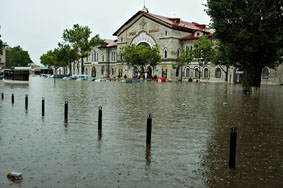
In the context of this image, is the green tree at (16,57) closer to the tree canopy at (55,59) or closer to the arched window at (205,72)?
the tree canopy at (55,59)

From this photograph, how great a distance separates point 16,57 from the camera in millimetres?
137500

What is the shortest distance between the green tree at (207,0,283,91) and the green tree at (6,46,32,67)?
12540cm

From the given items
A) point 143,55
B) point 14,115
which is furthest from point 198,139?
point 143,55

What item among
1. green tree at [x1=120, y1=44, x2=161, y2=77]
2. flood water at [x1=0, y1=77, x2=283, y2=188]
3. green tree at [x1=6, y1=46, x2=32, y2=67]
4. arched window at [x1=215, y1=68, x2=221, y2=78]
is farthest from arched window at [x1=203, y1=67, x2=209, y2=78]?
green tree at [x1=6, y1=46, x2=32, y2=67]

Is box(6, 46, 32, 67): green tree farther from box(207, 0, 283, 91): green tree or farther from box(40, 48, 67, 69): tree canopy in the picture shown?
box(207, 0, 283, 91): green tree

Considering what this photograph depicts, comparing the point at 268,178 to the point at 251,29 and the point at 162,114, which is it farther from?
the point at 251,29

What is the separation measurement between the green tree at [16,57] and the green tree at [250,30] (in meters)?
125

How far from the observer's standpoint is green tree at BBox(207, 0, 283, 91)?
23688mm

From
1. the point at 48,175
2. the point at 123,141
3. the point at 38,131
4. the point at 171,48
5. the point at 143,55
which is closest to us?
the point at 48,175

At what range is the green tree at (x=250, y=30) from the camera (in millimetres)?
23688

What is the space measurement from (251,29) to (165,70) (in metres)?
47.5

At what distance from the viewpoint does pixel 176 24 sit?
71.8m

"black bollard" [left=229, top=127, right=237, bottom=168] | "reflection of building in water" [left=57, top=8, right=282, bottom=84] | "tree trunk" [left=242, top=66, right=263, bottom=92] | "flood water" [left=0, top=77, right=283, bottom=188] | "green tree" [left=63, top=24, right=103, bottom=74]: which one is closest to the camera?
"flood water" [left=0, top=77, right=283, bottom=188]

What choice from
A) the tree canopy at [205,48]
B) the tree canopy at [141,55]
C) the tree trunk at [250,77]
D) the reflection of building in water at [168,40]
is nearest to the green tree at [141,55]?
the tree canopy at [141,55]
